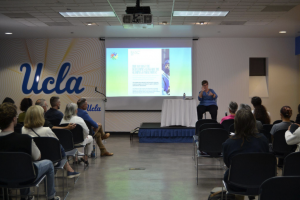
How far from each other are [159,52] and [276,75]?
3970mm

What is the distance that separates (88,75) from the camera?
959 cm

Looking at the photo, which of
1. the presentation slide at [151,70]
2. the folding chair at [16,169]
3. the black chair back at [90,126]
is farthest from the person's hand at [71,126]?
the presentation slide at [151,70]

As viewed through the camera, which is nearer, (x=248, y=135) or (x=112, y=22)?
(x=248, y=135)

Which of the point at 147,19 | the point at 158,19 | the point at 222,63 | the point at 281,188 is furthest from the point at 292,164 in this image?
the point at 222,63

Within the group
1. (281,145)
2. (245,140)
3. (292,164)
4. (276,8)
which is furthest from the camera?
(276,8)

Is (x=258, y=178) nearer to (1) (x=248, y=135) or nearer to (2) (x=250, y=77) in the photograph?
(1) (x=248, y=135)

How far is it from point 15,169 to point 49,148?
0.70 meters

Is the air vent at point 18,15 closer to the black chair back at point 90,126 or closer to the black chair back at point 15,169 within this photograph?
the black chair back at point 90,126

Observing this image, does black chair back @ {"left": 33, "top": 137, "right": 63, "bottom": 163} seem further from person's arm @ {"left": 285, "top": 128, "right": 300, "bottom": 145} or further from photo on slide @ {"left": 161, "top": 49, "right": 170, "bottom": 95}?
photo on slide @ {"left": 161, "top": 49, "right": 170, "bottom": 95}

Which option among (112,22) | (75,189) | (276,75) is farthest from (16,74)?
(276,75)

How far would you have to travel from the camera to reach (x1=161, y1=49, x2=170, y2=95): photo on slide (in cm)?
938

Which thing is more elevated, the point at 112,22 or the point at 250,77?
the point at 112,22

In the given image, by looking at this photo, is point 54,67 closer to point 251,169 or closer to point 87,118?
point 87,118

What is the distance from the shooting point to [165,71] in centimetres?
938
